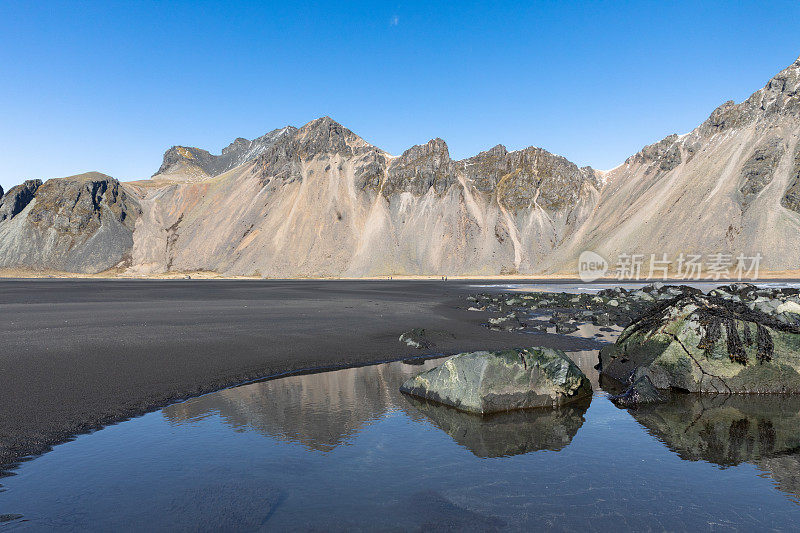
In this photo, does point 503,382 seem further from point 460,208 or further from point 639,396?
point 460,208

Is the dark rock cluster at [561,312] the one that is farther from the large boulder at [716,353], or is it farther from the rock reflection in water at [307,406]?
the rock reflection in water at [307,406]

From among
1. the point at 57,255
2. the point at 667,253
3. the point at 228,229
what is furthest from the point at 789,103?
the point at 57,255

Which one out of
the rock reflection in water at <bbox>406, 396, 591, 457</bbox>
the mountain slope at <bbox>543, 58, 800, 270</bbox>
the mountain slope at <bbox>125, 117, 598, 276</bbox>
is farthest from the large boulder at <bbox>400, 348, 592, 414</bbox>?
the mountain slope at <bbox>125, 117, 598, 276</bbox>

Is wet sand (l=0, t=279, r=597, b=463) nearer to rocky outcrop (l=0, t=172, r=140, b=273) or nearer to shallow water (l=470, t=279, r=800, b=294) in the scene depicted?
shallow water (l=470, t=279, r=800, b=294)

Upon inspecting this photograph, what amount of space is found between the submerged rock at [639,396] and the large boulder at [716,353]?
71 cm

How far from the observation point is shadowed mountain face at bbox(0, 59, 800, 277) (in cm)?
10175

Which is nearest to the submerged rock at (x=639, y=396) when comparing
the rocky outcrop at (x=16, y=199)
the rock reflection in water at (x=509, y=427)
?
the rock reflection in water at (x=509, y=427)

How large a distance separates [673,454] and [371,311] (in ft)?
79.1

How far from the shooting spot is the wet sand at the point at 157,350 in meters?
9.87

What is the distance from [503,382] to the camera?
10969mm

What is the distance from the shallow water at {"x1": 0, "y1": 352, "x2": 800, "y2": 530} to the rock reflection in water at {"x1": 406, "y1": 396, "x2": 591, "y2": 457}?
0.06 m

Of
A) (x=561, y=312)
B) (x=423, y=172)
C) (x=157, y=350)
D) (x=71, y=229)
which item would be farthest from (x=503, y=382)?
(x=71, y=229)

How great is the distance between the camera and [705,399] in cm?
1181

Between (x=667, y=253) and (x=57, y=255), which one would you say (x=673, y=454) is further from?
(x=57, y=255)
